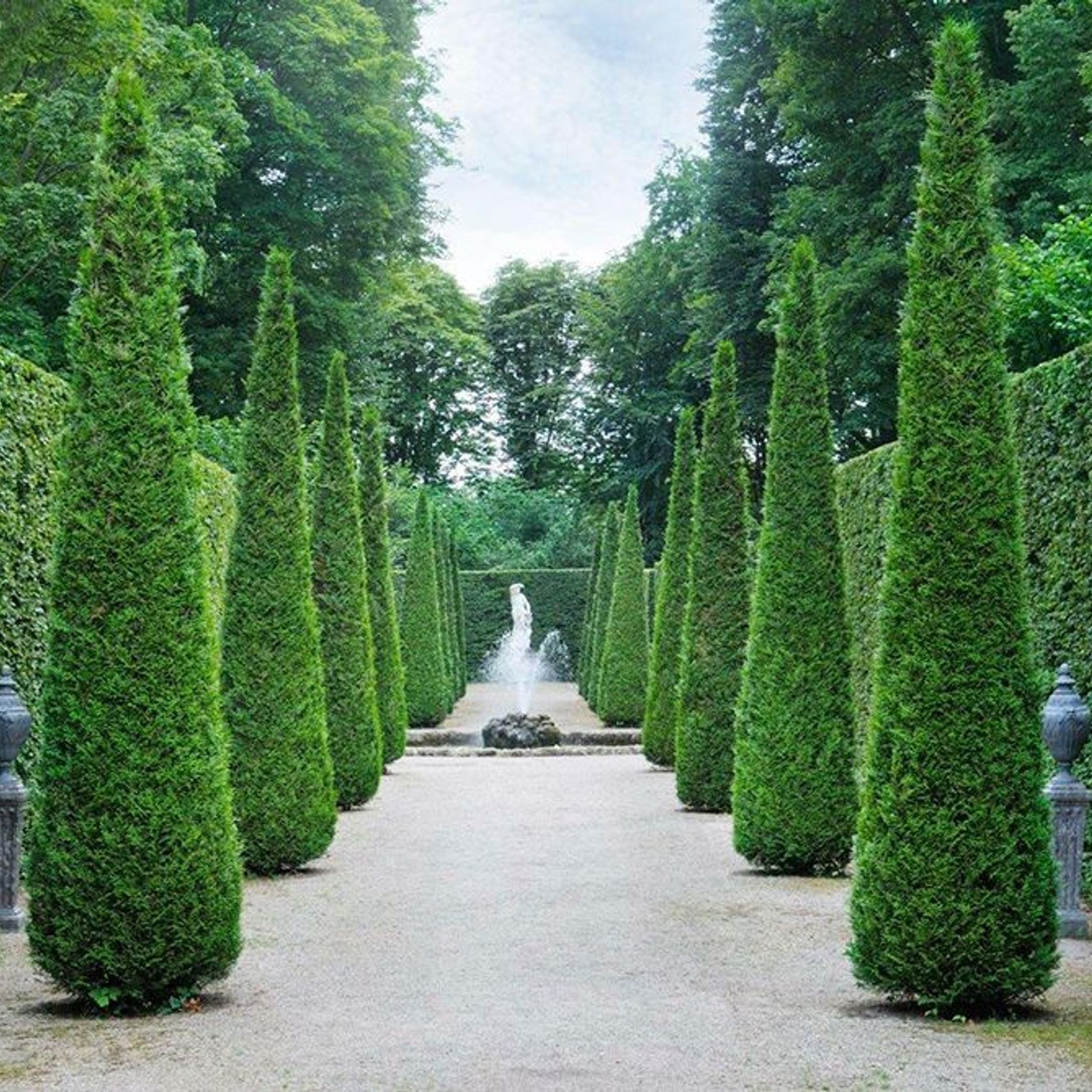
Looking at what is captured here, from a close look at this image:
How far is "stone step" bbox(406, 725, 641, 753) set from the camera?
23.0m

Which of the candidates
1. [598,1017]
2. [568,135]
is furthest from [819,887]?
[568,135]

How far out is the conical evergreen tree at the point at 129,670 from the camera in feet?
20.4

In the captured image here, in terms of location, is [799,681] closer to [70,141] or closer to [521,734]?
[521,734]

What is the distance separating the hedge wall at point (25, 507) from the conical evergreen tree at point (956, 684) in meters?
4.48

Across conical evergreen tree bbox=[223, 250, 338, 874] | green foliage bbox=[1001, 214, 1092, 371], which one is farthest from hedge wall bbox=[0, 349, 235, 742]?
green foliage bbox=[1001, 214, 1092, 371]

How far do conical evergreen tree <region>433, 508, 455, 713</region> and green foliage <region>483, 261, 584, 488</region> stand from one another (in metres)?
20.0

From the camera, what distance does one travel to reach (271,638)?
34.1 feet

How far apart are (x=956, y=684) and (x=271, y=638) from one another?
5.54 m

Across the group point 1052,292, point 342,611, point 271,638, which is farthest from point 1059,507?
point 1052,292

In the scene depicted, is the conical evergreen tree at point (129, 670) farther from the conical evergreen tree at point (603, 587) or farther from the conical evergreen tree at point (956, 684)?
the conical evergreen tree at point (603, 587)

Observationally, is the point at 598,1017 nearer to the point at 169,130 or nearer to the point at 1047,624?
the point at 1047,624

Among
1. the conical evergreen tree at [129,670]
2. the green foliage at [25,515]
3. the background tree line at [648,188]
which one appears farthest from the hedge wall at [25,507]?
the background tree line at [648,188]

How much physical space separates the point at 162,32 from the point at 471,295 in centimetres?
3274

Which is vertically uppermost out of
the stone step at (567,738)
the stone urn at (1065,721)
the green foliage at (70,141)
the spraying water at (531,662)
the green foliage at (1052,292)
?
the green foliage at (70,141)
